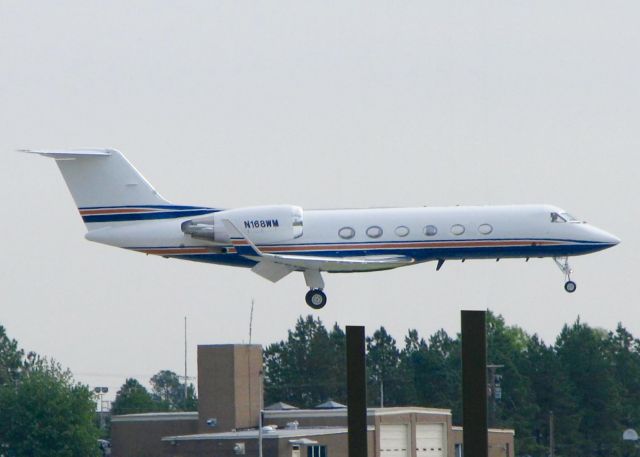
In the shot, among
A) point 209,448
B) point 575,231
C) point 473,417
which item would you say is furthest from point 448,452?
point 473,417

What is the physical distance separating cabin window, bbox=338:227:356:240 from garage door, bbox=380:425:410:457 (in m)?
33.4

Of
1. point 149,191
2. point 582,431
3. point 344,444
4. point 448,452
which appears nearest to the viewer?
point 149,191

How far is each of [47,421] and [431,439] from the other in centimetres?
3074

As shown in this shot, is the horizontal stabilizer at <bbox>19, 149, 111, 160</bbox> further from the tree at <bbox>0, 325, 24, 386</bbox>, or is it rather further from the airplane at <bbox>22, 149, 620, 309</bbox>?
the tree at <bbox>0, 325, 24, 386</bbox>

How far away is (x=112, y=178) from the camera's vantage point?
54844 mm

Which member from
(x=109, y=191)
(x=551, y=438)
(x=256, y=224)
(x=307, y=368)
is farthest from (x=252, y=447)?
(x=307, y=368)

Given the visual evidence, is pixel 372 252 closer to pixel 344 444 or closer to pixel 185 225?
pixel 185 225

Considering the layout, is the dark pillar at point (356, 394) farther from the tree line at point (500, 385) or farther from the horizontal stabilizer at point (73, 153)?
the tree line at point (500, 385)

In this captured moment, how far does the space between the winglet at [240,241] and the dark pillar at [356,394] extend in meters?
34.1

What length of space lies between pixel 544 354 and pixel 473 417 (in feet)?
380

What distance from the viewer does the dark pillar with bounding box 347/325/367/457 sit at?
52.4ft

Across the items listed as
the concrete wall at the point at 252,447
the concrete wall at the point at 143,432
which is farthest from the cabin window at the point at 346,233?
the concrete wall at the point at 143,432

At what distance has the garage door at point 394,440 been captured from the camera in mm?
84375

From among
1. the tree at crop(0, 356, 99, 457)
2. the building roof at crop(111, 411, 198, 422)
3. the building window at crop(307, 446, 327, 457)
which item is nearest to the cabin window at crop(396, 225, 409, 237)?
the building window at crop(307, 446, 327, 457)
